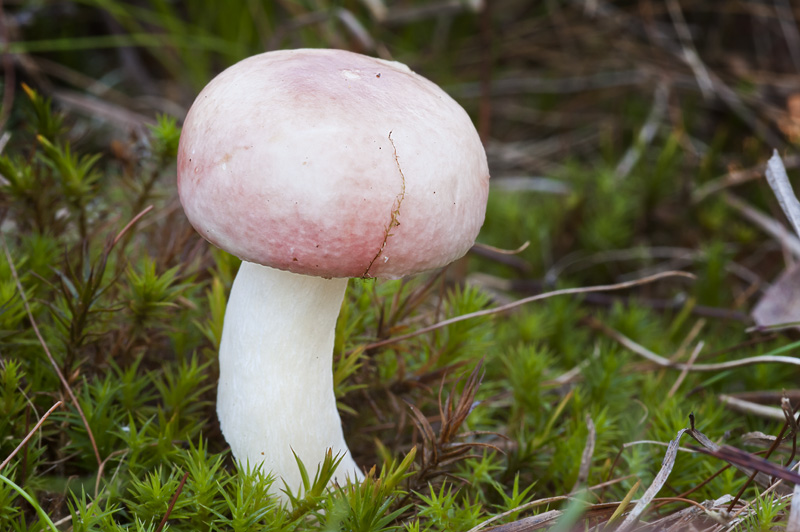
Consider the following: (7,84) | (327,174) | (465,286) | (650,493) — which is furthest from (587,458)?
(7,84)

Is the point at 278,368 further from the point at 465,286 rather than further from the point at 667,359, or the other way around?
the point at 667,359

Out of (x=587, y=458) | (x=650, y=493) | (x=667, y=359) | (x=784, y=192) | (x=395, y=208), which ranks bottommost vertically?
(x=667, y=359)

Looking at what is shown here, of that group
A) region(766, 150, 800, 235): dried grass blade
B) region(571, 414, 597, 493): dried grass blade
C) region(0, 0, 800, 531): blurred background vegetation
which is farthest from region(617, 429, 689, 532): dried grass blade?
region(766, 150, 800, 235): dried grass blade

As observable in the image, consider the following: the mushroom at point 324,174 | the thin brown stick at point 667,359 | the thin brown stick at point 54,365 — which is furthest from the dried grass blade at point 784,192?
the thin brown stick at point 54,365

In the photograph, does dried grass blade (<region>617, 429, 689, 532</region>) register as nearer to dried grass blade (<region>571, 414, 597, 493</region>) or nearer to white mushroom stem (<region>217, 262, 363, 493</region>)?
dried grass blade (<region>571, 414, 597, 493</region>)

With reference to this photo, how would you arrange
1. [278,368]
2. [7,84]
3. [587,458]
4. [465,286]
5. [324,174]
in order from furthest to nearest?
[7,84] < [465,286] < [587,458] < [278,368] < [324,174]

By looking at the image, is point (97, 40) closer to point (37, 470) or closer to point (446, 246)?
point (37, 470)

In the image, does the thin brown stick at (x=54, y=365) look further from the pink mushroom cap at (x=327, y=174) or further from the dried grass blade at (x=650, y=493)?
the dried grass blade at (x=650, y=493)

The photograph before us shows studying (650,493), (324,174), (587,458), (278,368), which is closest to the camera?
(324,174)

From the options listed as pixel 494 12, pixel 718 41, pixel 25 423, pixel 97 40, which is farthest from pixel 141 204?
pixel 718 41
